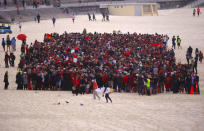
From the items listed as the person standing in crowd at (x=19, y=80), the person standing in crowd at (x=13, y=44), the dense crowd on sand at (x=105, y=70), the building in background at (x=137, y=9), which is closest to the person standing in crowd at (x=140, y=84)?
the dense crowd on sand at (x=105, y=70)

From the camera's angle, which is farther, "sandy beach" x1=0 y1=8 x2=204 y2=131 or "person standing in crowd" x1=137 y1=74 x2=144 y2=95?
"person standing in crowd" x1=137 y1=74 x2=144 y2=95

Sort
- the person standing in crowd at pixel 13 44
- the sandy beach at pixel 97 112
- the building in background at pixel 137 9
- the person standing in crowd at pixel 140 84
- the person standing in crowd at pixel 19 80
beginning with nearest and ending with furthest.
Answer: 1. the sandy beach at pixel 97 112
2. the person standing in crowd at pixel 140 84
3. the person standing in crowd at pixel 19 80
4. the person standing in crowd at pixel 13 44
5. the building in background at pixel 137 9

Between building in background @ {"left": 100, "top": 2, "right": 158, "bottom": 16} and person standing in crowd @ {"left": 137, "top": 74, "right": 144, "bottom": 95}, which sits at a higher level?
building in background @ {"left": 100, "top": 2, "right": 158, "bottom": 16}

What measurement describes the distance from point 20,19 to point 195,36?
2240 centimetres

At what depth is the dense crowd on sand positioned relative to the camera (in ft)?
67.3

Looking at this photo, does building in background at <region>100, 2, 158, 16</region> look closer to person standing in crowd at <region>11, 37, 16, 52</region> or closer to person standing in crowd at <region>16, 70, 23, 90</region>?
person standing in crowd at <region>11, 37, 16, 52</region>

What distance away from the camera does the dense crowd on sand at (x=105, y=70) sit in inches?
808

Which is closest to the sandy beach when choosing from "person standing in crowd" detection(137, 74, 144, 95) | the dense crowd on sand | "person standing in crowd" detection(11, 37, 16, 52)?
"person standing in crowd" detection(137, 74, 144, 95)

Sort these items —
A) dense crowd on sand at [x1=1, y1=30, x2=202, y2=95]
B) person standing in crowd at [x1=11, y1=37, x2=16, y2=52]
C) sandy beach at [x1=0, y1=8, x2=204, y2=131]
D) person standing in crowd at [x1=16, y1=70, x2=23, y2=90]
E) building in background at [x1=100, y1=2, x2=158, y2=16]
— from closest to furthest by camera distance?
1. sandy beach at [x1=0, y1=8, x2=204, y2=131]
2. dense crowd on sand at [x1=1, y1=30, x2=202, y2=95]
3. person standing in crowd at [x1=16, y1=70, x2=23, y2=90]
4. person standing in crowd at [x1=11, y1=37, x2=16, y2=52]
5. building in background at [x1=100, y1=2, x2=158, y2=16]

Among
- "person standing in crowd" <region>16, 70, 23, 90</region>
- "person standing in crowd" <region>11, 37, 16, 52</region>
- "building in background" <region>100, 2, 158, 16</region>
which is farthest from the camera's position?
"building in background" <region>100, 2, 158, 16</region>

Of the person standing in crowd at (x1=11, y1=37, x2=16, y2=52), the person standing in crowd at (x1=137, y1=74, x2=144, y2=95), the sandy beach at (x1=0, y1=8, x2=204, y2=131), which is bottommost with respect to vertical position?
the sandy beach at (x1=0, y1=8, x2=204, y2=131)

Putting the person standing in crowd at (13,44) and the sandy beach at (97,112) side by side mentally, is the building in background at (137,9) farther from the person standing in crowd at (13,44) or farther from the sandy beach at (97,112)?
the sandy beach at (97,112)

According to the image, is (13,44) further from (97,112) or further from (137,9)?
(137,9)

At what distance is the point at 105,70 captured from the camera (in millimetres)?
21984
